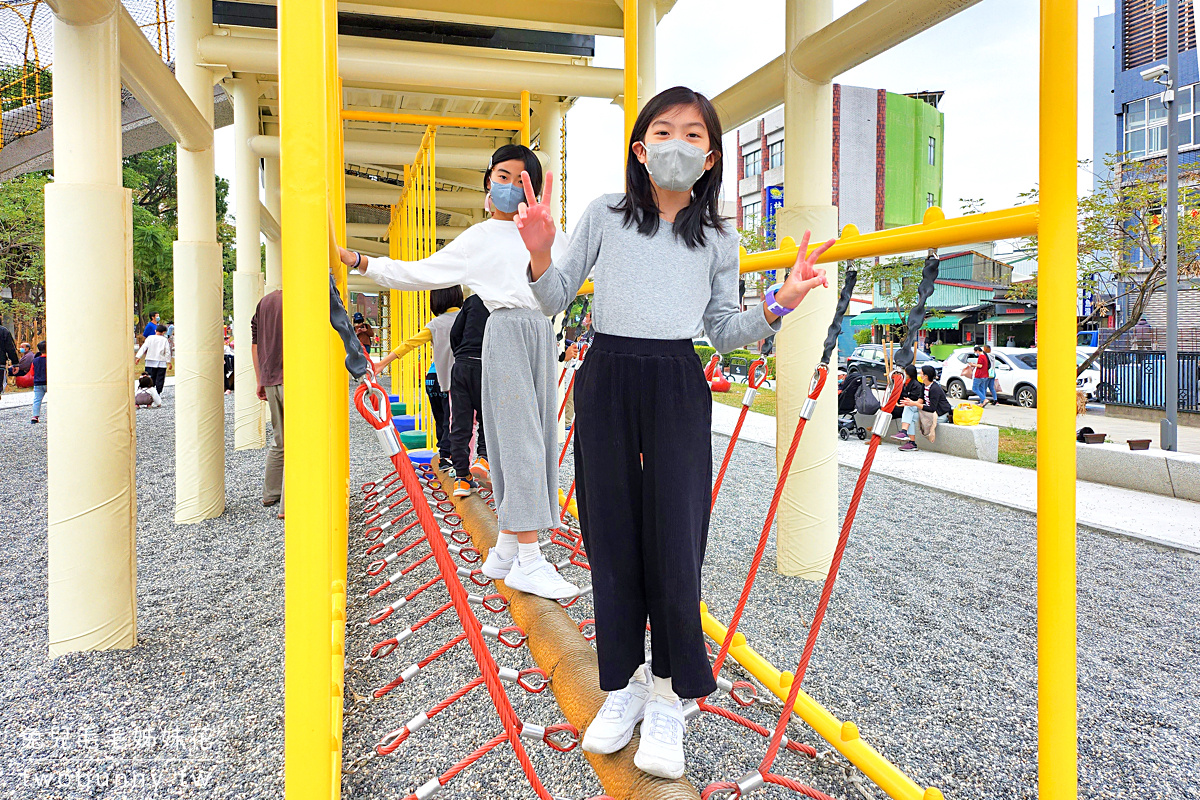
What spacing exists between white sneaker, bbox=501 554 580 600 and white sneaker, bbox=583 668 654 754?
34.4 inches

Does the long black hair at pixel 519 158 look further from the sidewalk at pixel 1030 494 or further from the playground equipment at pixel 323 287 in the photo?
the sidewalk at pixel 1030 494

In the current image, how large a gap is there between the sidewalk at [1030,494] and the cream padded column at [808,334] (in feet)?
6.65

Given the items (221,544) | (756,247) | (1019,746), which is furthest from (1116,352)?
(221,544)

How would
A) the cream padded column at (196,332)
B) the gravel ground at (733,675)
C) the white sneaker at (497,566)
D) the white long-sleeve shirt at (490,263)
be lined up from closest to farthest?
the gravel ground at (733,675) < the white long-sleeve shirt at (490,263) < the white sneaker at (497,566) < the cream padded column at (196,332)

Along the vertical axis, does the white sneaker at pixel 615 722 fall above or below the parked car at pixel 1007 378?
below

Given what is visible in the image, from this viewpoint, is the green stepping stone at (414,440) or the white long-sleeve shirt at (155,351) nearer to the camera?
the green stepping stone at (414,440)

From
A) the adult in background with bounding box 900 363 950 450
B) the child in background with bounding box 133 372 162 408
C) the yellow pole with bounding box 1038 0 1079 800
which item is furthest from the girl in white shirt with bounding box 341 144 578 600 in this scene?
the child in background with bounding box 133 372 162 408


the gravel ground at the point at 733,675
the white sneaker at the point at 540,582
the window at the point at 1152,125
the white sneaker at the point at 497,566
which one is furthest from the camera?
the window at the point at 1152,125

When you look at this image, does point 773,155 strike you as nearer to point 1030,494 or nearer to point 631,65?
point 1030,494

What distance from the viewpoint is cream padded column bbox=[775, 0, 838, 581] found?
3465 millimetres

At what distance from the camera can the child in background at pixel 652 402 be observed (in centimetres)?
160

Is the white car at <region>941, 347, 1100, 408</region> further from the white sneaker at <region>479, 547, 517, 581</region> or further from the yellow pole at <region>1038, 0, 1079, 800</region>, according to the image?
the yellow pole at <region>1038, 0, 1079, 800</region>

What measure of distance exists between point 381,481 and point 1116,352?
13.7 m

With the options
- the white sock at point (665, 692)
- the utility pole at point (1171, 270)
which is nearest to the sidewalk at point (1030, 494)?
the utility pole at point (1171, 270)
